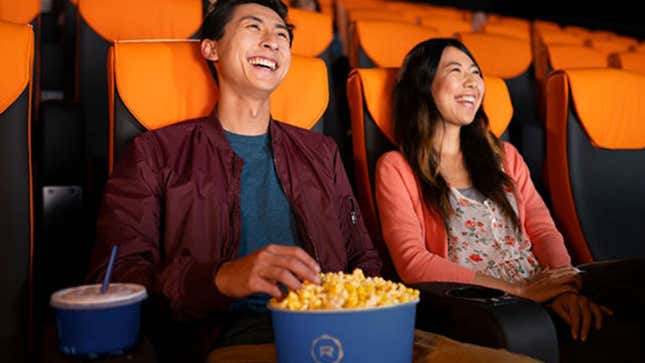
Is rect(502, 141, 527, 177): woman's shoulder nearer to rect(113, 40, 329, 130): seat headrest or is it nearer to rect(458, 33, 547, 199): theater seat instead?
rect(113, 40, 329, 130): seat headrest

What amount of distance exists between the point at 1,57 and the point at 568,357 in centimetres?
119

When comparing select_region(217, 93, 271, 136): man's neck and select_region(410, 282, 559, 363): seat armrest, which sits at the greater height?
select_region(217, 93, 271, 136): man's neck

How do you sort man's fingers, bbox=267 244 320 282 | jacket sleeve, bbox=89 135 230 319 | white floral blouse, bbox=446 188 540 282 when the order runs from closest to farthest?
man's fingers, bbox=267 244 320 282 < jacket sleeve, bbox=89 135 230 319 < white floral blouse, bbox=446 188 540 282

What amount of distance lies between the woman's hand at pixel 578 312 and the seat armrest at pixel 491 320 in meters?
0.26

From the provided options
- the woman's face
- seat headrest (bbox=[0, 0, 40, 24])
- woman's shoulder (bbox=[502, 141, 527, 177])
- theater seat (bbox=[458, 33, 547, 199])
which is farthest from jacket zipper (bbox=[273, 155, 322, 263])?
theater seat (bbox=[458, 33, 547, 199])

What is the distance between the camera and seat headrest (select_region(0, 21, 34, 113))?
1.20m

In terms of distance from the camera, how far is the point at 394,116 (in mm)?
1732

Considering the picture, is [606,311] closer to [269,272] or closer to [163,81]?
[269,272]

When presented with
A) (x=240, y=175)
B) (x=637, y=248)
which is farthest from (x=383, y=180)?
(x=637, y=248)

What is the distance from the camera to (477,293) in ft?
3.45

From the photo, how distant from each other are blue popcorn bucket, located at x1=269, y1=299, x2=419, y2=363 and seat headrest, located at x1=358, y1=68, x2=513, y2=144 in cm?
102

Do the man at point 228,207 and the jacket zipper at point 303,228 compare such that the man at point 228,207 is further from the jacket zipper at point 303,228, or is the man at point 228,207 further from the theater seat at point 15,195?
the theater seat at point 15,195

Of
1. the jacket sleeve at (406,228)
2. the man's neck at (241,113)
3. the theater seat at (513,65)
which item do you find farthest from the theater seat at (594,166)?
the man's neck at (241,113)

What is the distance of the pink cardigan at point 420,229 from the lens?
1.43 m
